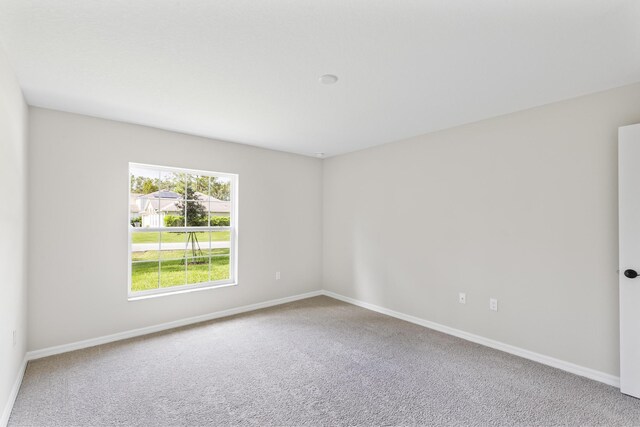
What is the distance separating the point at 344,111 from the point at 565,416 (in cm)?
292

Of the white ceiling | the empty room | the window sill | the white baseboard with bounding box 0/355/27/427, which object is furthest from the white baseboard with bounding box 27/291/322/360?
the white ceiling


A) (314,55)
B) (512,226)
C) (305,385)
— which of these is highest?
(314,55)

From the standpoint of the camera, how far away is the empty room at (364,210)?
1.83 meters

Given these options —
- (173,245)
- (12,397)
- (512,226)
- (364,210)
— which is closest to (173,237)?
(173,245)

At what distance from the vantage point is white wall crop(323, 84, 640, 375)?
8.29ft

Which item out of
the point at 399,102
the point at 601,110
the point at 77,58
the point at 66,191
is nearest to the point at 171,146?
→ the point at 66,191

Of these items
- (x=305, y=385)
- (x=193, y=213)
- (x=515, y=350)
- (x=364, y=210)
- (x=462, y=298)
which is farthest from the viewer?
(x=364, y=210)

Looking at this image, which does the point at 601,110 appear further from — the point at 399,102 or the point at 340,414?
the point at 340,414

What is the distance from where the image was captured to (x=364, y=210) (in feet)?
14.9

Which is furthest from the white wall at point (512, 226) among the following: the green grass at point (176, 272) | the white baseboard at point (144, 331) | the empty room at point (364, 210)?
the green grass at point (176, 272)

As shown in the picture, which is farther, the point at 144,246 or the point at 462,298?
the point at 144,246

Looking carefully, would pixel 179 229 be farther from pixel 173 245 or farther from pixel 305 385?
pixel 305 385

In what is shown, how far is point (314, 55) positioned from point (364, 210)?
9.22ft

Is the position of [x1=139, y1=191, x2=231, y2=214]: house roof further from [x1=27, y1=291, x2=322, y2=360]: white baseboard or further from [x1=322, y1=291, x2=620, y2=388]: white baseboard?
[x1=322, y1=291, x2=620, y2=388]: white baseboard
